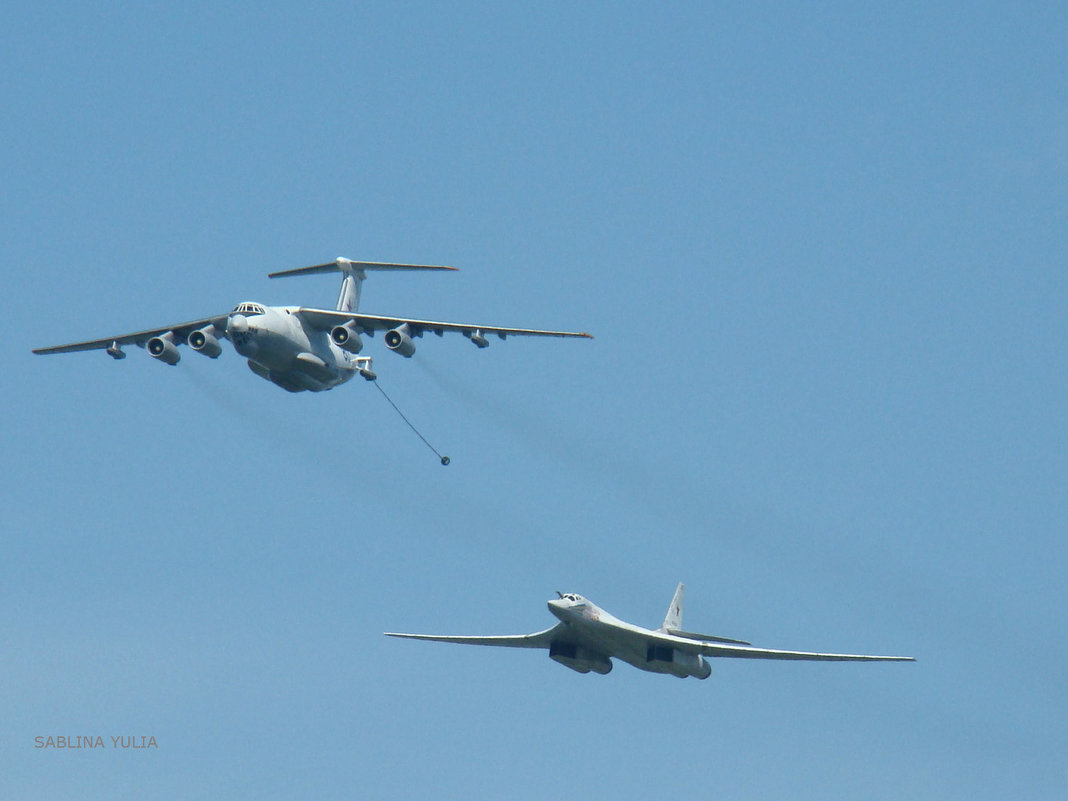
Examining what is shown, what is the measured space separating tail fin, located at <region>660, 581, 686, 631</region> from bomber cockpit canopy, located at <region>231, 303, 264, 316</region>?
53.8ft

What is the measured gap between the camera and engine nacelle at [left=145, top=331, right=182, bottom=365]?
5431 centimetres

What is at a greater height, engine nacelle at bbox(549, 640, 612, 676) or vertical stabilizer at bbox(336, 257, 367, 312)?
vertical stabilizer at bbox(336, 257, 367, 312)

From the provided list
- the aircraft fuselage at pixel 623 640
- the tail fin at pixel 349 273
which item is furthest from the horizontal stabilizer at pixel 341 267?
the aircraft fuselage at pixel 623 640

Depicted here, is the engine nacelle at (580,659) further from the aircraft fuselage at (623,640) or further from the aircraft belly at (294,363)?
the aircraft belly at (294,363)

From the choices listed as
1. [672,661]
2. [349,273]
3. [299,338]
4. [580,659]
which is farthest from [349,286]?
[672,661]

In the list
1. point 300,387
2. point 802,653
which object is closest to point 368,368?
point 300,387

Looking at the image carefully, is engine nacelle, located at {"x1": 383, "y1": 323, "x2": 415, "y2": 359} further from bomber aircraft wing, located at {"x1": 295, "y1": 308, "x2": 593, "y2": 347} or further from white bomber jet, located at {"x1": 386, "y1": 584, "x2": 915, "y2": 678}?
white bomber jet, located at {"x1": 386, "y1": 584, "x2": 915, "y2": 678}

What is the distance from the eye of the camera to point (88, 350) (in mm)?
57000

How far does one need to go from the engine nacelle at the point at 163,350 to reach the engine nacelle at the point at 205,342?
2.71 feet

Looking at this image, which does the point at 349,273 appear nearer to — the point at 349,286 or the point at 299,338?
the point at 349,286

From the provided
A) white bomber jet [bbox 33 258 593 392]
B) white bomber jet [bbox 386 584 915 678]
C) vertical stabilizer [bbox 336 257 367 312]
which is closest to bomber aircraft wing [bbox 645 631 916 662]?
white bomber jet [bbox 386 584 915 678]

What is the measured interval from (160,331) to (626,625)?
635 inches

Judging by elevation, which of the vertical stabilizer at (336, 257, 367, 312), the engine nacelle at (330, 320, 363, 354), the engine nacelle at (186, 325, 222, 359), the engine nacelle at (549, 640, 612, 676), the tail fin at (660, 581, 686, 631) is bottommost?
the engine nacelle at (549, 640, 612, 676)

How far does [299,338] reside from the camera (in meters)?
52.7
